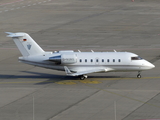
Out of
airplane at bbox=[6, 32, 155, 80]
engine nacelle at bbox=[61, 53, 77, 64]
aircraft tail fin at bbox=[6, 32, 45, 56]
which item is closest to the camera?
engine nacelle at bbox=[61, 53, 77, 64]

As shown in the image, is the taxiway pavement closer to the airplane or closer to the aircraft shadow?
the aircraft shadow

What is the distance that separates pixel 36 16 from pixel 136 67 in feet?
150

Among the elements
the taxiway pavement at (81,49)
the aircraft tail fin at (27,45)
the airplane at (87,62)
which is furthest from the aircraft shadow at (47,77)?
the aircraft tail fin at (27,45)

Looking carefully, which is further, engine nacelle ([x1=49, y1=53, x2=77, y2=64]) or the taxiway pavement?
engine nacelle ([x1=49, y1=53, x2=77, y2=64])

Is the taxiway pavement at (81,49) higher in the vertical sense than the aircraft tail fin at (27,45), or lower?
lower

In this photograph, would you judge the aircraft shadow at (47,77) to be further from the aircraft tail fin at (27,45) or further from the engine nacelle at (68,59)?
the aircraft tail fin at (27,45)

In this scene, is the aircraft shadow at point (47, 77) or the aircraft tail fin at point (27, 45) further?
the aircraft shadow at point (47, 77)

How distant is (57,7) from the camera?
9850 cm

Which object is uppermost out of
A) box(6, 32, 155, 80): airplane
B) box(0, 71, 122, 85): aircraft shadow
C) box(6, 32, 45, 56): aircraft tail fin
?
box(6, 32, 45, 56): aircraft tail fin

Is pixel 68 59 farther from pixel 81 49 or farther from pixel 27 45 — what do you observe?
pixel 81 49

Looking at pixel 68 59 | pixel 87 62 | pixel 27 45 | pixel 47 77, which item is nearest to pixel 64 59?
pixel 68 59

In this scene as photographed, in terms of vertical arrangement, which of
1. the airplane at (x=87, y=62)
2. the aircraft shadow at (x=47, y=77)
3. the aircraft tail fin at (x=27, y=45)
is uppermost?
the aircraft tail fin at (x=27, y=45)

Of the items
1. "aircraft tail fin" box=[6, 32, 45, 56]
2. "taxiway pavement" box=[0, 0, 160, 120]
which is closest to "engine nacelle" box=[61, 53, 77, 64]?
"taxiway pavement" box=[0, 0, 160, 120]

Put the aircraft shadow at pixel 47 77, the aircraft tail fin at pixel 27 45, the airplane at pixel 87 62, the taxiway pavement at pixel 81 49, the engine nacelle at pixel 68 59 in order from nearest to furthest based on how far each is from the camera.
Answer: the taxiway pavement at pixel 81 49 → the engine nacelle at pixel 68 59 → the airplane at pixel 87 62 → the aircraft tail fin at pixel 27 45 → the aircraft shadow at pixel 47 77
